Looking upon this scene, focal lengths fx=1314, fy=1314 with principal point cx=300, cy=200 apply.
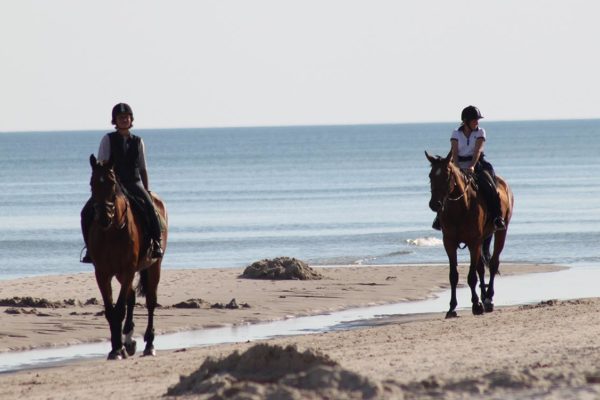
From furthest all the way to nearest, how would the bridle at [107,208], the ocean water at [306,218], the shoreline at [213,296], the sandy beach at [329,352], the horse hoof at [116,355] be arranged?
1. the ocean water at [306,218]
2. the shoreline at [213,296]
3. the horse hoof at [116,355]
4. the bridle at [107,208]
5. the sandy beach at [329,352]

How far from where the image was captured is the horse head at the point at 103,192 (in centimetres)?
1335

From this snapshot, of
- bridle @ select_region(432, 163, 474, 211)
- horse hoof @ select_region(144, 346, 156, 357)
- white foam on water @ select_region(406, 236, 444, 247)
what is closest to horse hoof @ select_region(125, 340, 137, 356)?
horse hoof @ select_region(144, 346, 156, 357)

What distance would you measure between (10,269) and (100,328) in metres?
14.6

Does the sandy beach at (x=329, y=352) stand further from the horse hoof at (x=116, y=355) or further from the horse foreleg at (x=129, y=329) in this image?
the horse foreleg at (x=129, y=329)

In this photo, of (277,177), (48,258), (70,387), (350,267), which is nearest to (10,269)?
(48,258)

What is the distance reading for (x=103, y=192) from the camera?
13406 millimetres

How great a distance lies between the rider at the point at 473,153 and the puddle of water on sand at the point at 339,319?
1.88 metres

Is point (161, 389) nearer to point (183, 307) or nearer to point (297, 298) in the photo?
point (183, 307)

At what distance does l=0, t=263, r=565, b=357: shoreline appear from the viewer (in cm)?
1705

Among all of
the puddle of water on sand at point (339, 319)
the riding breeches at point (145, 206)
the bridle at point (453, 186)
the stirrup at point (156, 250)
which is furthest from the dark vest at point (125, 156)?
the bridle at point (453, 186)

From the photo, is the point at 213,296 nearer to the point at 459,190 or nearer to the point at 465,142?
the point at 465,142

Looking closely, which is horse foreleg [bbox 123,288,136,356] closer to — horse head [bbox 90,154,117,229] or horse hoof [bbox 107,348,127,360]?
horse hoof [bbox 107,348,127,360]

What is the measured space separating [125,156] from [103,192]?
113 centimetres

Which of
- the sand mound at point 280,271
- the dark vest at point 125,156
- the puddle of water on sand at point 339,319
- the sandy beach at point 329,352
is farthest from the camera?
the sand mound at point 280,271
